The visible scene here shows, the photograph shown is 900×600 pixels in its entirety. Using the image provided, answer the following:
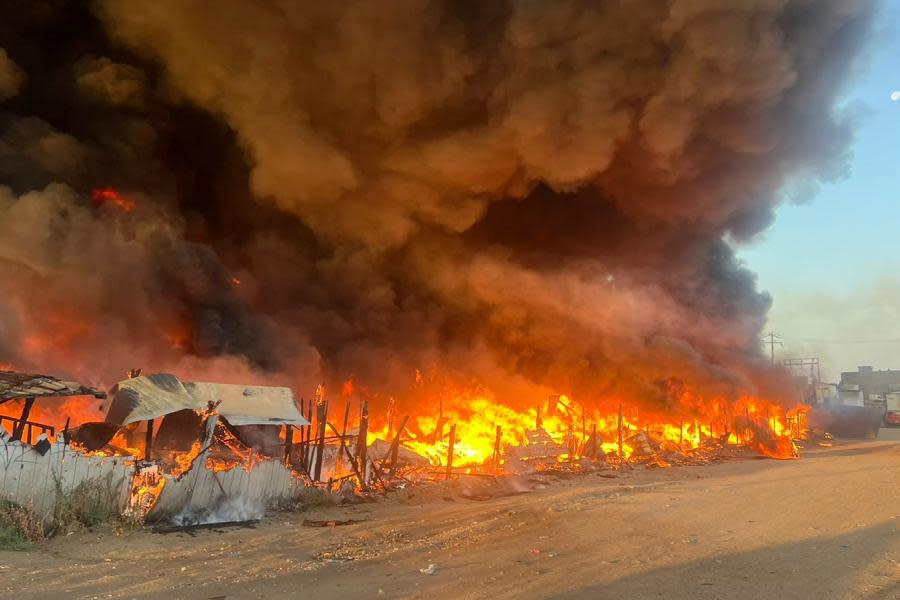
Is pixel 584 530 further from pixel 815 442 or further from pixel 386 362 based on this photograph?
pixel 815 442

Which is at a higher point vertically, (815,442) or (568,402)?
(568,402)

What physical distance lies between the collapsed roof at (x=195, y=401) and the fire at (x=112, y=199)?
43.6ft

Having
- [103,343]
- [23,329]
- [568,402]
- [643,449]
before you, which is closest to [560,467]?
[643,449]

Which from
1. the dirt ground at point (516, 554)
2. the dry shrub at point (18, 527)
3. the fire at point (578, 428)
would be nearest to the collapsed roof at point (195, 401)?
the dirt ground at point (516, 554)

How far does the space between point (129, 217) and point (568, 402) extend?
20.9 meters

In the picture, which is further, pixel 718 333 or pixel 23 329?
pixel 718 333

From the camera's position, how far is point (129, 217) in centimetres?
2503

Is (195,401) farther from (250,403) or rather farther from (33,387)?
(33,387)

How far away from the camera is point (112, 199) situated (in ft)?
83.9

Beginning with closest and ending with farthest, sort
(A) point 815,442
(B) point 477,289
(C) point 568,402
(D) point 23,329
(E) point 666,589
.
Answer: (E) point 666,589 < (D) point 23,329 < (C) point 568,402 < (B) point 477,289 < (A) point 815,442

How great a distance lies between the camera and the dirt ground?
24.5 ft

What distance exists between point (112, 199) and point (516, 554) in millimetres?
23387

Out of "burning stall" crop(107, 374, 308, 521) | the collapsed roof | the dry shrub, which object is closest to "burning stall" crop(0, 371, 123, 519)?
the dry shrub

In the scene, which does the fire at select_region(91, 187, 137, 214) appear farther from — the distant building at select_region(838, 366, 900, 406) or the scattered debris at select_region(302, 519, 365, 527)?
the distant building at select_region(838, 366, 900, 406)
